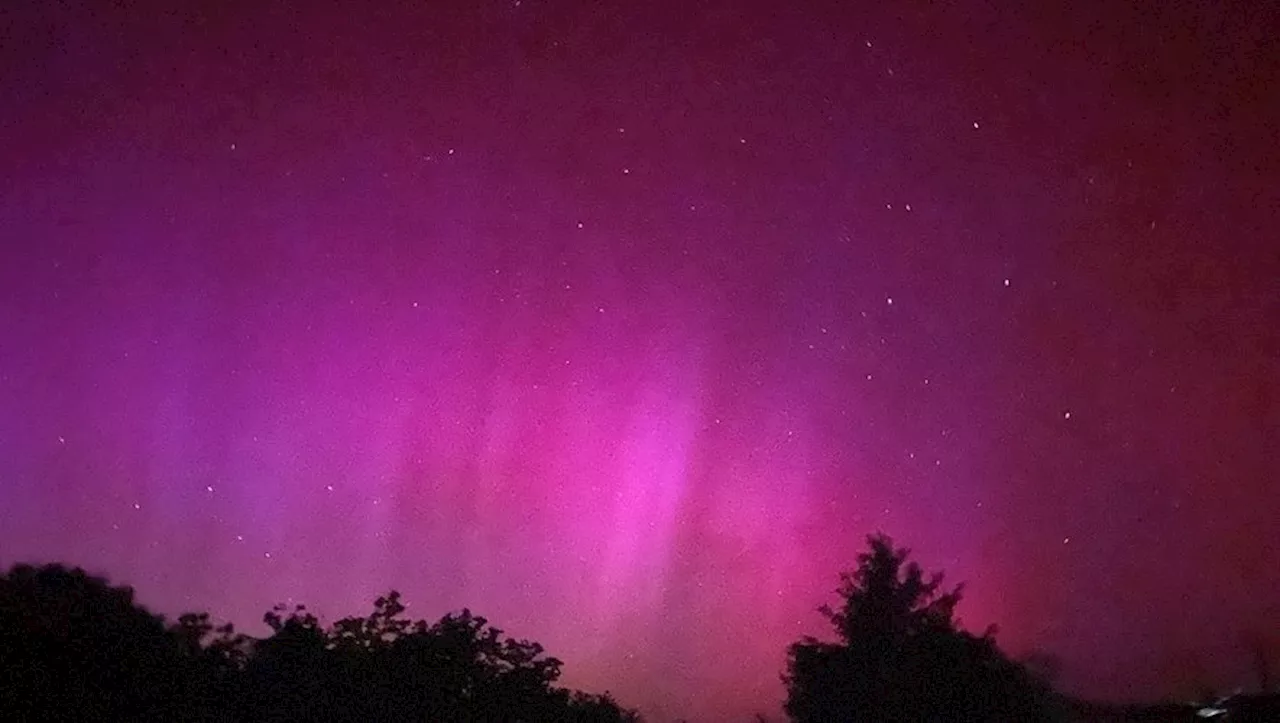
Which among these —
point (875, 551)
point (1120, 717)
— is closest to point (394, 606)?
point (875, 551)

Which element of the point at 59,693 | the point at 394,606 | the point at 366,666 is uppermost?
the point at 394,606

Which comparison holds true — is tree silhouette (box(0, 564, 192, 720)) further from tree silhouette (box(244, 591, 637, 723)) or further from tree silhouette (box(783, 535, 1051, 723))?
tree silhouette (box(783, 535, 1051, 723))

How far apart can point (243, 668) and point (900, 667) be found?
1286cm

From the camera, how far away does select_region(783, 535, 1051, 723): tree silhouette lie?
2397 centimetres

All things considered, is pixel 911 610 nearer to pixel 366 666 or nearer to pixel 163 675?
pixel 366 666

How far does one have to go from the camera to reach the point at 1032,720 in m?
23.9

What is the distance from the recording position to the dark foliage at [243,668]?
1761cm

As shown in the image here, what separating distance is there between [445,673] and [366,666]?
1.69 meters

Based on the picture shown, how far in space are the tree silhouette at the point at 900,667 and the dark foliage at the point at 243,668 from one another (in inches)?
196

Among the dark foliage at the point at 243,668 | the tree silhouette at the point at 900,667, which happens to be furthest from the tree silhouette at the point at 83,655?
the tree silhouette at the point at 900,667

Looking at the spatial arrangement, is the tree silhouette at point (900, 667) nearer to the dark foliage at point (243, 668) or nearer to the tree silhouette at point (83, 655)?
the dark foliage at point (243, 668)

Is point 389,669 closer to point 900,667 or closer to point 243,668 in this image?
point 243,668

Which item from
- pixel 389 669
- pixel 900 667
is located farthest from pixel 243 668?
pixel 900 667

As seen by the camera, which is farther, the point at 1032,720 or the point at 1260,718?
the point at 1260,718
